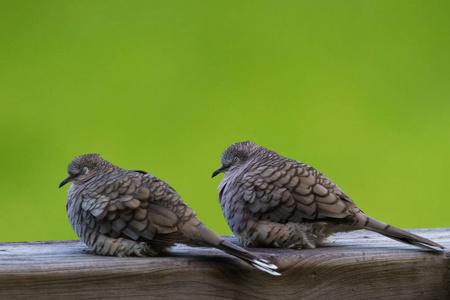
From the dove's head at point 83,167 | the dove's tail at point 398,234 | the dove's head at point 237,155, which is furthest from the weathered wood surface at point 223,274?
the dove's head at point 237,155

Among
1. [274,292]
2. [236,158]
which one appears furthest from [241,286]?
[236,158]

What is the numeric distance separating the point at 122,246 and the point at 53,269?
267 mm

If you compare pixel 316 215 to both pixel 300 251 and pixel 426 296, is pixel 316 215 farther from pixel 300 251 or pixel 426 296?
pixel 426 296

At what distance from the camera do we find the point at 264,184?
229 cm

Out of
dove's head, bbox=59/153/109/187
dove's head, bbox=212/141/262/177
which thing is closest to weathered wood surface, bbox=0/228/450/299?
dove's head, bbox=59/153/109/187

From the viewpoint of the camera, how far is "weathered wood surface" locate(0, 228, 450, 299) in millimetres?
1755

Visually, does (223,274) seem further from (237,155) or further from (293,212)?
(237,155)

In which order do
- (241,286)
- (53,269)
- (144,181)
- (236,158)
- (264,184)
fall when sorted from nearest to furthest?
(53,269) < (241,286) < (144,181) < (264,184) < (236,158)

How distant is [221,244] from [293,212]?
446 millimetres

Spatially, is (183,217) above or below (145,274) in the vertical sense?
above

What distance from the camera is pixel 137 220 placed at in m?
1.96

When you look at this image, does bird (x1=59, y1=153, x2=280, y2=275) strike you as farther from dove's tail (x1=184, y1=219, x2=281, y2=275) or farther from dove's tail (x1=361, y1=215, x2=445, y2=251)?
dove's tail (x1=361, y1=215, x2=445, y2=251)

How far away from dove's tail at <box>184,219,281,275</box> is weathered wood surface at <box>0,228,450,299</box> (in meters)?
0.05

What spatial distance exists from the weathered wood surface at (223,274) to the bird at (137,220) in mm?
55
